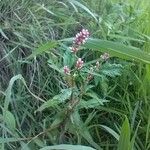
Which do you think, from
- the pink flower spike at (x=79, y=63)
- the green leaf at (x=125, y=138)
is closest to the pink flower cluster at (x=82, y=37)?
the pink flower spike at (x=79, y=63)

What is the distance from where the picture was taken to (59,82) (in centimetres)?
136

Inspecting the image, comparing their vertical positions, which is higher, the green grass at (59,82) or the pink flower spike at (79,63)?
the pink flower spike at (79,63)

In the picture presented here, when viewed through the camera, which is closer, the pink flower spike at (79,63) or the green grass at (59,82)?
the pink flower spike at (79,63)

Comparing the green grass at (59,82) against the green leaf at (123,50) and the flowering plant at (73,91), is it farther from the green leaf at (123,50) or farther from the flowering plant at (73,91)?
the green leaf at (123,50)

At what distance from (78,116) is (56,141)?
10 centimetres

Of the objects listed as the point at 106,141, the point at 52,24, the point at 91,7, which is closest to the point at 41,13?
the point at 52,24

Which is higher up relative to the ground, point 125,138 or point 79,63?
point 79,63

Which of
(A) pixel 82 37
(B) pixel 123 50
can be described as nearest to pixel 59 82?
(A) pixel 82 37

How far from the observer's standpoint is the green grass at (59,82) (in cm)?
119

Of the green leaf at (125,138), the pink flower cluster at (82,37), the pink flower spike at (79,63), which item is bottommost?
the green leaf at (125,138)

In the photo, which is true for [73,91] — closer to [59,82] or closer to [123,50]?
[59,82]

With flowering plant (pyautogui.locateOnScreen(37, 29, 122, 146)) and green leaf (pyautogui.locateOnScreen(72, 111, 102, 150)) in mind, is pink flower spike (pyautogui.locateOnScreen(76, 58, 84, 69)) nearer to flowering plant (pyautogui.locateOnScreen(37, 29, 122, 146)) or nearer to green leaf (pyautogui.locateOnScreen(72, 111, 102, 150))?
flowering plant (pyautogui.locateOnScreen(37, 29, 122, 146))

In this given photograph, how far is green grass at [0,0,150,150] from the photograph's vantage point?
119 cm

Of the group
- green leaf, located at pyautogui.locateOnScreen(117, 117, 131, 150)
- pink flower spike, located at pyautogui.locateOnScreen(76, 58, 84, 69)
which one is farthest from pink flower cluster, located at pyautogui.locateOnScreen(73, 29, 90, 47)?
green leaf, located at pyautogui.locateOnScreen(117, 117, 131, 150)
